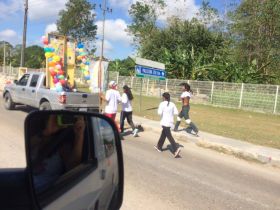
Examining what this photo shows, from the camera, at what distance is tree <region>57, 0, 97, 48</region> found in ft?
215

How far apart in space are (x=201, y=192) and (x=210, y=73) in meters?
24.6

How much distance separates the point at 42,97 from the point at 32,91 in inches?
33.2

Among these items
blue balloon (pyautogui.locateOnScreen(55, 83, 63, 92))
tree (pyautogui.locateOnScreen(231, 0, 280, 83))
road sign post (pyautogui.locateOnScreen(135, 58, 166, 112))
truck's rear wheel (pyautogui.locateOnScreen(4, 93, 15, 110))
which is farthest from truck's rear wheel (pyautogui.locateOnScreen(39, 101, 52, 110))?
tree (pyautogui.locateOnScreen(231, 0, 280, 83))

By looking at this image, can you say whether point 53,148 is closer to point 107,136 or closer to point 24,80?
point 107,136

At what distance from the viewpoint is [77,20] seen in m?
65.8

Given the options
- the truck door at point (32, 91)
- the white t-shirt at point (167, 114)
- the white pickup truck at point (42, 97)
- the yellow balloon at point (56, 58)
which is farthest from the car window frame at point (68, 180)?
the yellow balloon at point (56, 58)

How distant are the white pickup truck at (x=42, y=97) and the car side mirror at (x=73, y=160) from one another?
378 inches

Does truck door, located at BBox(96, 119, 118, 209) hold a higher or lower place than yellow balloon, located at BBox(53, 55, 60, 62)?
lower

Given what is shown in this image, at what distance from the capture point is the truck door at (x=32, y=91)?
14041mm

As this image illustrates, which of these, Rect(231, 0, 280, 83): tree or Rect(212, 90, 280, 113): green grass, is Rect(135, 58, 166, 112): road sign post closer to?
Rect(212, 90, 280, 113): green grass

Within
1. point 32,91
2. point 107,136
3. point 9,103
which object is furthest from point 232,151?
point 9,103

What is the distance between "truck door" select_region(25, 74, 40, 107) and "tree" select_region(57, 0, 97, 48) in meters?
51.9

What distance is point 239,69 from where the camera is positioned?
1099 inches

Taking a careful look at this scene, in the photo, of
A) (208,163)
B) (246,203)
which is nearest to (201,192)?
(246,203)
